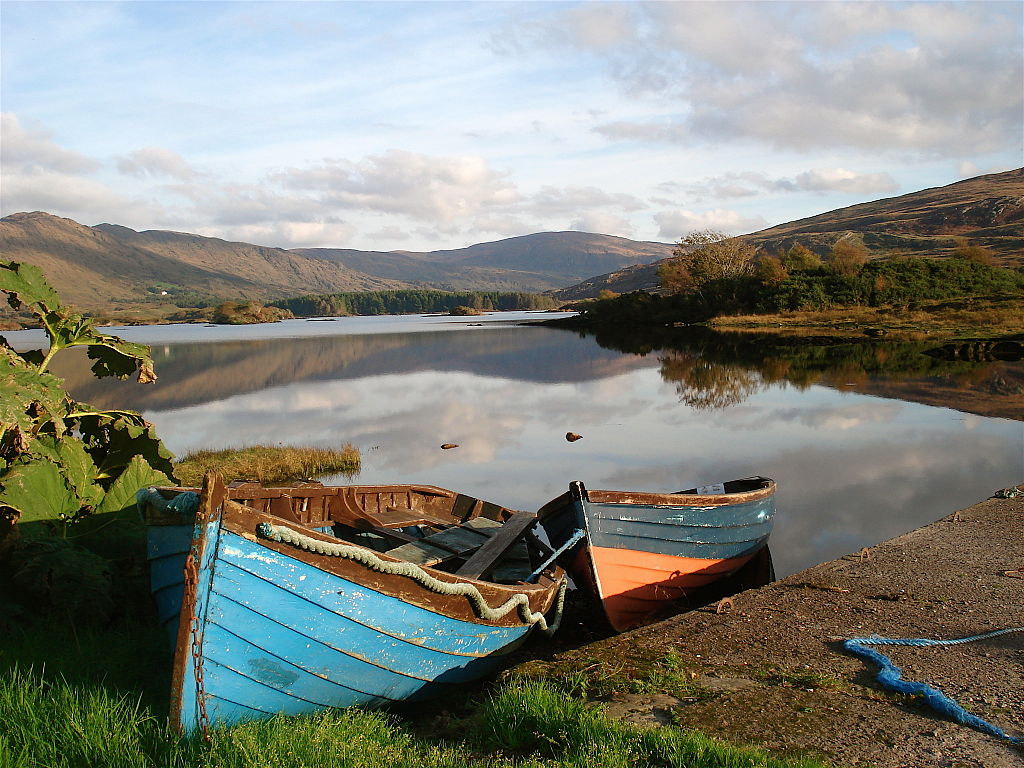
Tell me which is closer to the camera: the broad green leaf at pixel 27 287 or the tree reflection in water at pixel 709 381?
the broad green leaf at pixel 27 287

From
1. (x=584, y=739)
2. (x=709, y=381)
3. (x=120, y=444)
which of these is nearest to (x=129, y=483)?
(x=120, y=444)

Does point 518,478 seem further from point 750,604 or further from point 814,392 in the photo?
point 814,392

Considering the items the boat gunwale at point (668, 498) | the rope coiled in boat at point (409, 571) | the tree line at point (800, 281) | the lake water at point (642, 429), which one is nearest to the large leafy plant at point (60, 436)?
the rope coiled in boat at point (409, 571)

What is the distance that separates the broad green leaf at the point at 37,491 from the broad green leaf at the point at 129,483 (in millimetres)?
350

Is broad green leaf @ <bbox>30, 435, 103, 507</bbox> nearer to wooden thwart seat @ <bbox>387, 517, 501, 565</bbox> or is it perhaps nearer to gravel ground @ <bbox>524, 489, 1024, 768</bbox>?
wooden thwart seat @ <bbox>387, 517, 501, 565</bbox>

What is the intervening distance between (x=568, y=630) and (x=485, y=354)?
2057 inches

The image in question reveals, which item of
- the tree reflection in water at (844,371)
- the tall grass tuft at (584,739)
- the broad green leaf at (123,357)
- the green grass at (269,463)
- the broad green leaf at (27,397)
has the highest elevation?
the broad green leaf at (123,357)

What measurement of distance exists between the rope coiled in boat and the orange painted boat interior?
3.83ft

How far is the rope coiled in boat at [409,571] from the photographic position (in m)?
4.95

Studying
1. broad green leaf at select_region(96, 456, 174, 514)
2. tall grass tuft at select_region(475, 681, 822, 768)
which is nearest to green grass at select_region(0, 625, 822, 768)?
tall grass tuft at select_region(475, 681, 822, 768)

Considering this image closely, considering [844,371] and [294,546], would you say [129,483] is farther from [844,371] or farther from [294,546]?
[844,371]

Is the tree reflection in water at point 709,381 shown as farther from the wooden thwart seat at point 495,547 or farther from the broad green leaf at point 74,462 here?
the broad green leaf at point 74,462

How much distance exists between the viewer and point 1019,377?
32.9 m

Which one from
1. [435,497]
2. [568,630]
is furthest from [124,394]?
[568,630]
